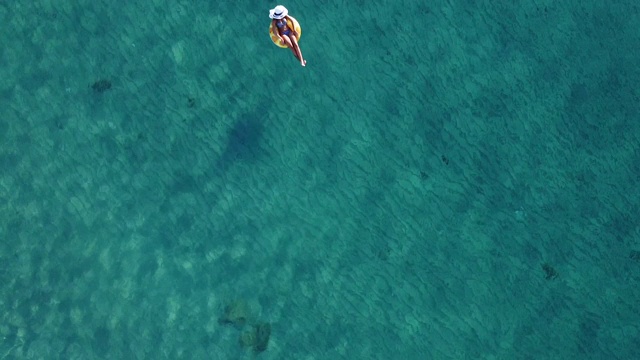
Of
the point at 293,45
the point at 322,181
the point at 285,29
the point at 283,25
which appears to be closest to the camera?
the point at 283,25

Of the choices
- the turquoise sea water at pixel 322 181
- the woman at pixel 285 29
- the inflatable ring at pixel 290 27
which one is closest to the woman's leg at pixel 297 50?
the woman at pixel 285 29

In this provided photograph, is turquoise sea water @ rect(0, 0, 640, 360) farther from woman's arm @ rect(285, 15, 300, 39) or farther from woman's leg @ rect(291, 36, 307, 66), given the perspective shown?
woman's arm @ rect(285, 15, 300, 39)

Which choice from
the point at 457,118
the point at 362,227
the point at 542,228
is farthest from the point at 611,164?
the point at 362,227

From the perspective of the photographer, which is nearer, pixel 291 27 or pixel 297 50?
pixel 291 27

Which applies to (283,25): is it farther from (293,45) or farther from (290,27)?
(293,45)

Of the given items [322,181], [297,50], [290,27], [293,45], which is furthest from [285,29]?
[322,181]

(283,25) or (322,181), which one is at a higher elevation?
(283,25)

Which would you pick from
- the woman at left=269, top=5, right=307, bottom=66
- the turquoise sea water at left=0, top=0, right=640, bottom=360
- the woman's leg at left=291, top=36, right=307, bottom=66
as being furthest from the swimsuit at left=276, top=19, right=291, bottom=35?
the turquoise sea water at left=0, top=0, right=640, bottom=360
